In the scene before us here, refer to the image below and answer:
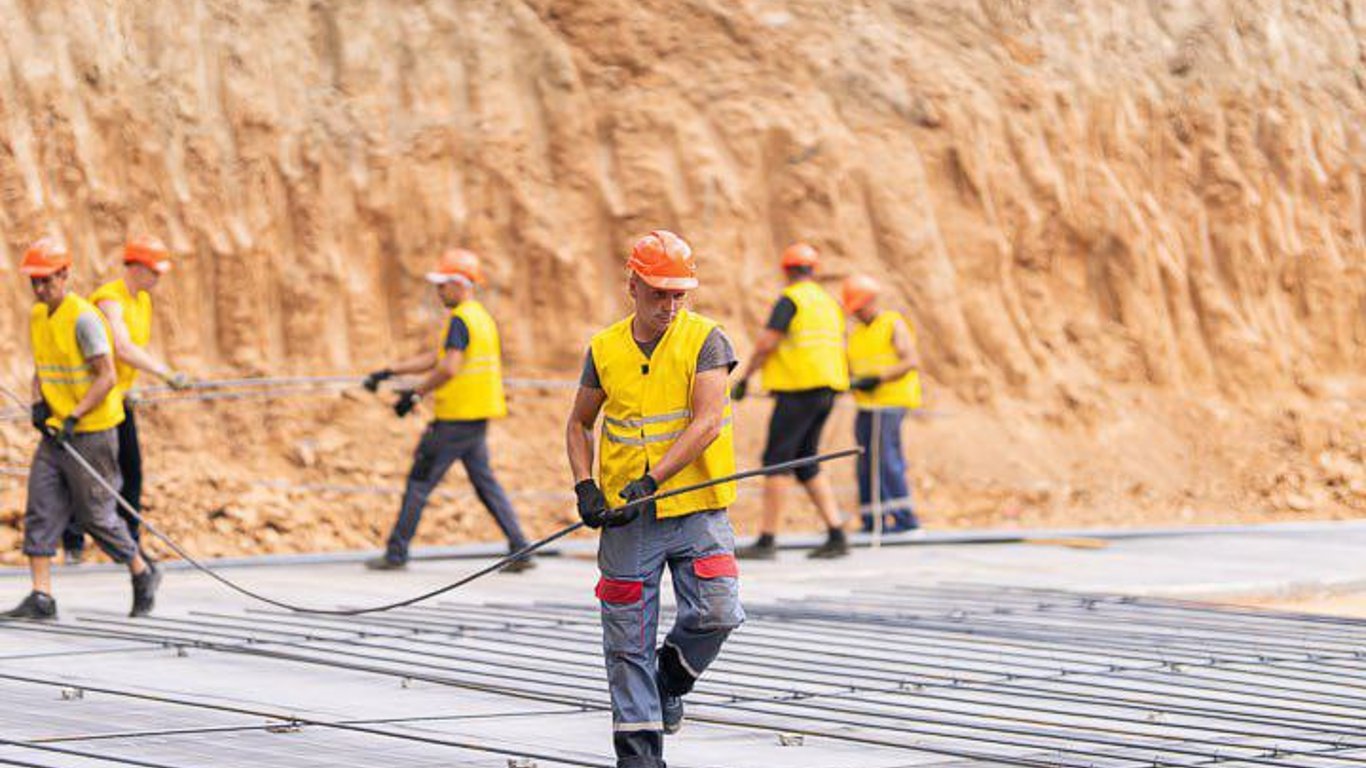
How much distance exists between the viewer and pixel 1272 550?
15.6 metres

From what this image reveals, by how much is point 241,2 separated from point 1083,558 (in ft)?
30.3

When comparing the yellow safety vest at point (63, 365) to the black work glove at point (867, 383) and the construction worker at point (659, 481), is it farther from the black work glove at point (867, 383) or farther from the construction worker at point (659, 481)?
the black work glove at point (867, 383)

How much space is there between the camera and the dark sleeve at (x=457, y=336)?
525 inches

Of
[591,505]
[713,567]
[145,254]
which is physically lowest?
[713,567]

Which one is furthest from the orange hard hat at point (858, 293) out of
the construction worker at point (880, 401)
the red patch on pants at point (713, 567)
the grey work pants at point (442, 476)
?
the red patch on pants at point (713, 567)

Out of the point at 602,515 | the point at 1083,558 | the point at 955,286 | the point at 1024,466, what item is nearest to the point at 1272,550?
the point at 1083,558

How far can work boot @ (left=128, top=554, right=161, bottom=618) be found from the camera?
36.1ft

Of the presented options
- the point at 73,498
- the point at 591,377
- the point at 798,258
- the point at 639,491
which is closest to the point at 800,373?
the point at 798,258

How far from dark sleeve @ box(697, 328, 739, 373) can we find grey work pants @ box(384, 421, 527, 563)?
6.49 m

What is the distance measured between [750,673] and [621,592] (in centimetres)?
256

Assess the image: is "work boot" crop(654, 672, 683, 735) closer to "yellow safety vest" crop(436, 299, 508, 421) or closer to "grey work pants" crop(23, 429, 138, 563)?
"grey work pants" crop(23, 429, 138, 563)

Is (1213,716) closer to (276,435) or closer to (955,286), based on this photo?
(276,435)

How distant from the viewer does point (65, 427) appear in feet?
34.7

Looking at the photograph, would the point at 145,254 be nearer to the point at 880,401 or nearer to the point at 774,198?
the point at 880,401
